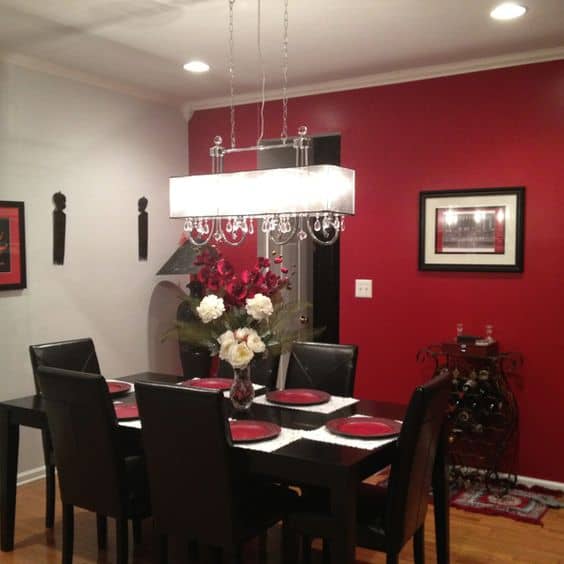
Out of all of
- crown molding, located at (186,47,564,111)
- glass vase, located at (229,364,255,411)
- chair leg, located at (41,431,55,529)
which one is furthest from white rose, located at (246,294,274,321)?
crown molding, located at (186,47,564,111)

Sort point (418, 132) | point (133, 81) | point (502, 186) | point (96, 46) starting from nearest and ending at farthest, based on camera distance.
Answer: point (96, 46), point (502, 186), point (418, 132), point (133, 81)

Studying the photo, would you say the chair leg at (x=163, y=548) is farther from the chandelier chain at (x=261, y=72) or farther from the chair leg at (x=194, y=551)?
the chandelier chain at (x=261, y=72)

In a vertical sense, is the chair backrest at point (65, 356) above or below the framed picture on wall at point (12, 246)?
below

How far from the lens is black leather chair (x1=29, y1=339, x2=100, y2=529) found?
343 centimetres

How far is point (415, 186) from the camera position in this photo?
4.37 m

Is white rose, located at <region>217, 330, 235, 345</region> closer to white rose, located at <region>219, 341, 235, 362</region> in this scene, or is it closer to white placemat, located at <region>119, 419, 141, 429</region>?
white rose, located at <region>219, 341, 235, 362</region>

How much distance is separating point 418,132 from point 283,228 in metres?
1.58

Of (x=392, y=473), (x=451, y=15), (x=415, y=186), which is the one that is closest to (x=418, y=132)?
(x=415, y=186)

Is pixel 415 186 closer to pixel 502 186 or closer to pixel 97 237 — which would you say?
pixel 502 186

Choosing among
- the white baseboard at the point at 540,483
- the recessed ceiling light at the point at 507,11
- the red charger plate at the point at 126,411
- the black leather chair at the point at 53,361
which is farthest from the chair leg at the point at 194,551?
the recessed ceiling light at the point at 507,11

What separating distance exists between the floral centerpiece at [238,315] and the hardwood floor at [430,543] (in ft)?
2.76

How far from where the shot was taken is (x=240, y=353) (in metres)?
2.76

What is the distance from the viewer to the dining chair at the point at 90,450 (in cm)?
262

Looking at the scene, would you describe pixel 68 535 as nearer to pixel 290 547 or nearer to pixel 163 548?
pixel 163 548
